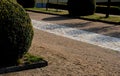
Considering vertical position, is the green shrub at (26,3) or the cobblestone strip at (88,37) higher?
the cobblestone strip at (88,37)

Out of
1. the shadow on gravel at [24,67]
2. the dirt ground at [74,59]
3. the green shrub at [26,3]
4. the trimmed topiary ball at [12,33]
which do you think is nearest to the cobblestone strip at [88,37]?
the dirt ground at [74,59]

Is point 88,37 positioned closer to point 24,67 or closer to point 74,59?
point 74,59

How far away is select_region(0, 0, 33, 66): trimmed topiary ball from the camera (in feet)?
23.5

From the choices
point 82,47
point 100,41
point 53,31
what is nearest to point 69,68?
point 82,47

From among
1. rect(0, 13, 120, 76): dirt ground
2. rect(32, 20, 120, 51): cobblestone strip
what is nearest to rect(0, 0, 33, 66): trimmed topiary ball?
rect(0, 13, 120, 76): dirt ground

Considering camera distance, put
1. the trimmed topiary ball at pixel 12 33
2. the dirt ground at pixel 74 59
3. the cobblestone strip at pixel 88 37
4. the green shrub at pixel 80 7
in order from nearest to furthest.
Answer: the trimmed topiary ball at pixel 12 33 → the dirt ground at pixel 74 59 → the cobblestone strip at pixel 88 37 → the green shrub at pixel 80 7

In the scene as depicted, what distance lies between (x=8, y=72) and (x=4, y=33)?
2.95 ft

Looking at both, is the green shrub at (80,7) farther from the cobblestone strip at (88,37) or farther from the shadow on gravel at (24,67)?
the shadow on gravel at (24,67)

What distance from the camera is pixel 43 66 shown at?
25.8 ft

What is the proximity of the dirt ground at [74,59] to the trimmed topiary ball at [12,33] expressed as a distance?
1.45 ft

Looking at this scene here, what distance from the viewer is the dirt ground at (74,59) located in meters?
7.50

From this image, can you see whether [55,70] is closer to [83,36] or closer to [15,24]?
[15,24]

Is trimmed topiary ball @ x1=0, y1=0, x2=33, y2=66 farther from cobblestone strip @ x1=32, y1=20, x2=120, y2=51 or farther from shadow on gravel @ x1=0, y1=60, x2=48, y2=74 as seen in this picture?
cobblestone strip @ x1=32, y1=20, x2=120, y2=51

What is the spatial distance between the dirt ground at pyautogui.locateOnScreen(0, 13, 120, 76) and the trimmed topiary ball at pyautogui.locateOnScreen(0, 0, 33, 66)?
441 mm
